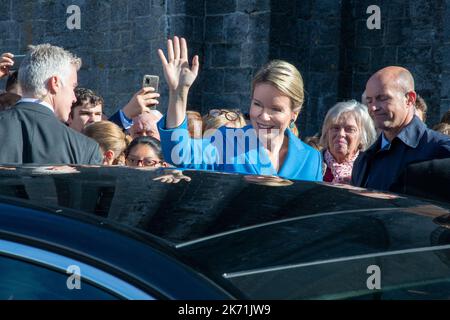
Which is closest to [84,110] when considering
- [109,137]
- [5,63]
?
[5,63]

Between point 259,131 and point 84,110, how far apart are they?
2944 mm

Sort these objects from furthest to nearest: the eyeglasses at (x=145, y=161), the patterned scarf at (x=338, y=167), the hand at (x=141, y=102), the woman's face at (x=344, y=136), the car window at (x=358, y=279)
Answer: the hand at (x=141, y=102)
the woman's face at (x=344, y=136)
the patterned scarf at (x=338, y=167)
the eyeglasses at (x=145, y=161)
the car window at (x=358, y=279)

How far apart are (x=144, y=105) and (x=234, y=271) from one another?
15.3 feet

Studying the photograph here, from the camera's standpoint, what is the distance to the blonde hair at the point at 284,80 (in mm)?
4219

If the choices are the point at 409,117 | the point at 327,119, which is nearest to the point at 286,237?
the point at 409,117

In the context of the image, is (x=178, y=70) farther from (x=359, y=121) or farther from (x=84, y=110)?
(x=84, y=110)

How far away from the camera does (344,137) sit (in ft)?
20.3

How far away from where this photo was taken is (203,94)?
12219mm

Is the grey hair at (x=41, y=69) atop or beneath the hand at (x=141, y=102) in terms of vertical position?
atop

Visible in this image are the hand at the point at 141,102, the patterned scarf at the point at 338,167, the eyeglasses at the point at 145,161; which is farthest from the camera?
the hand at the point at 141,102

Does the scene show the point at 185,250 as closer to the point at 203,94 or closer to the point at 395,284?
the point at 395,284

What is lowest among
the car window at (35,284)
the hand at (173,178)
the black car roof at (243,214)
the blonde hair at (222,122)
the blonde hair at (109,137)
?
the blonde hair at (109,137)

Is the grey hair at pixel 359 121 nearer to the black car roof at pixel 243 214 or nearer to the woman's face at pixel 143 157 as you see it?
the woman's face at pixel 143 157

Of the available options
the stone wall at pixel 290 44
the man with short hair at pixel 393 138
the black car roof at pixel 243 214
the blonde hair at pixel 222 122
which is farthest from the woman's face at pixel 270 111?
the stone wall at pixel 290 44
